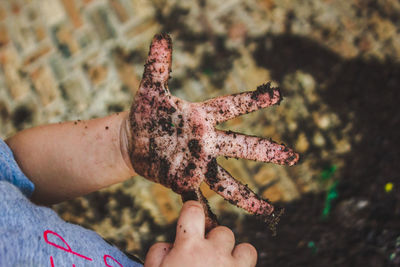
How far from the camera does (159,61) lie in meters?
1.17

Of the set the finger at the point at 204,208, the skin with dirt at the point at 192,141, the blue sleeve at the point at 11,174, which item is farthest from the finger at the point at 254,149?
the blue sleeve at the point at 11,174

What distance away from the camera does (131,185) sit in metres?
2.19

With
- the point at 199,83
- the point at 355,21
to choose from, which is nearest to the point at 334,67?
the point at 355,21

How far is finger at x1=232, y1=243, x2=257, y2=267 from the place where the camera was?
106 centimetres

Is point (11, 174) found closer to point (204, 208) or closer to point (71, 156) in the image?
point (71, 156)

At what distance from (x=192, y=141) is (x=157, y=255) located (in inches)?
16.9

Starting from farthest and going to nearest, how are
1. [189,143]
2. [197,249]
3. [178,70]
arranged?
1. [178,70]
2. [189,143]
3. [197,249]

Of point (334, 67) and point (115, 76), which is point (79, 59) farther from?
point (334, 67)

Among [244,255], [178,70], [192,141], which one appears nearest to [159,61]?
[192,141]

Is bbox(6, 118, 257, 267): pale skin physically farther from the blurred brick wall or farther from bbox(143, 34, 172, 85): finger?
the blurred brick wall

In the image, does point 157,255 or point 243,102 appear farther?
point 243,102

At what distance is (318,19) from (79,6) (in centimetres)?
179

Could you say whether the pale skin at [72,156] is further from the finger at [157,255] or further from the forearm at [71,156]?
the finger at [157,255]

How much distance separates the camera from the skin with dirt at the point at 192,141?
3.83 feet
